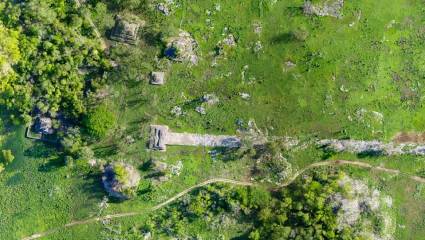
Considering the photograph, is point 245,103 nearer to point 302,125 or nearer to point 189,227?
point 302,125

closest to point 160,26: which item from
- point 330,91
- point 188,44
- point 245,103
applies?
point 188,44

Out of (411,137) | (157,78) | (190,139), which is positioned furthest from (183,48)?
(411,137)

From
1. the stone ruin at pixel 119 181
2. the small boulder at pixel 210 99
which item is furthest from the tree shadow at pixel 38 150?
the small boulder at pixel 210 99

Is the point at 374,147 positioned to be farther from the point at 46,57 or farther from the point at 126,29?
the point at 46,57

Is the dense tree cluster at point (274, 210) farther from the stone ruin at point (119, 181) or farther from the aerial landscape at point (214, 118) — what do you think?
the stone ruin at point (119, 181)

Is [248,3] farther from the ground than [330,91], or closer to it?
farther from the ground
